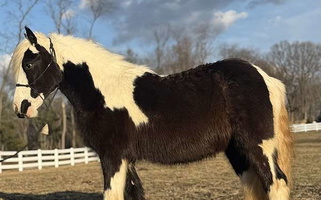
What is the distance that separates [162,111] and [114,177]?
2.98 ft

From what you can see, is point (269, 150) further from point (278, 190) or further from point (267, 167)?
point (278, 190)

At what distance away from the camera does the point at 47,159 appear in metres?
26.3

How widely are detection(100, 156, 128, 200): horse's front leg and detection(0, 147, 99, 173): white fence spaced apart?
20.9 metres

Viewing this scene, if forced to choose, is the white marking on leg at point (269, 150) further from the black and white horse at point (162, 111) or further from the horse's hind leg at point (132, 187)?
the horse's hind leg at point (132, 187)

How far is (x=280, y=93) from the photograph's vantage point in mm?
Answer: 4594

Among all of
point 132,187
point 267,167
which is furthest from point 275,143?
point 132,187

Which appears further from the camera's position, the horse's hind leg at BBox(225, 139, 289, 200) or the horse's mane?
the horse's mane

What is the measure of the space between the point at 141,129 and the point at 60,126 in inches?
1668

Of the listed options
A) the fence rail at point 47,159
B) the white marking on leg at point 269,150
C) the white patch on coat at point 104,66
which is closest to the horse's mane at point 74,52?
the white patch on coat at point 104,66

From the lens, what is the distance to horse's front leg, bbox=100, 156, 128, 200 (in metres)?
4.20

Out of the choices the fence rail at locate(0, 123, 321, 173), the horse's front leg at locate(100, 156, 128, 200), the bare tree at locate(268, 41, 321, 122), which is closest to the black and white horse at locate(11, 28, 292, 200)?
the horse's front leg at locate(100, 156, 128, 200)

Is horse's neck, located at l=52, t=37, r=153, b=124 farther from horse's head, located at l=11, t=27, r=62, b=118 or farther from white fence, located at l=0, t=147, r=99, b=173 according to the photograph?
white fence, located at l=0, t=147, r=99, b=173

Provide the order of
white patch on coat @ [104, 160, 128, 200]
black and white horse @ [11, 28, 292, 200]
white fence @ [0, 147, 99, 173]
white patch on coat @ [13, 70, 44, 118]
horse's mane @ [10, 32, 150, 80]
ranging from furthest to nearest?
white fence @ [0, 147, 99, 173]
horse's mane @ [10, 32, 150, 80]
white patch on coat @ [13, 70, 44, 118]
black and white horse @ [11, 28, 292, 200]
white patch on coat @ [104, 160, 128, 200]

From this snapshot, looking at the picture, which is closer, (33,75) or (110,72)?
(33,75)
